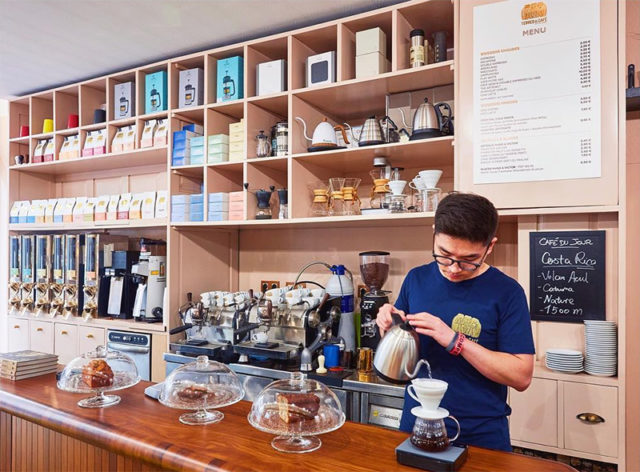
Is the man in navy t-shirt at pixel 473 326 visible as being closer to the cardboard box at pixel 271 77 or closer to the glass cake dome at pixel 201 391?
the glass cake dome at pixel 201 391

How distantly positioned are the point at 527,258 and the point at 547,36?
1.04 metres

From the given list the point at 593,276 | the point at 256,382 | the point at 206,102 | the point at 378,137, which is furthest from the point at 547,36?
the point at 256,382

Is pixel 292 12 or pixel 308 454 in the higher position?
pixel 292 12

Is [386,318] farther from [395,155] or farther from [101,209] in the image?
[101,209]

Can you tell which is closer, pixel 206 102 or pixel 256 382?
pixel 256 382

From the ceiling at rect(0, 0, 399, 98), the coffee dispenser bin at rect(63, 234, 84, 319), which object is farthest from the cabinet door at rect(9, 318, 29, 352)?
the ceiling at rect(0, 0, 399, 98)

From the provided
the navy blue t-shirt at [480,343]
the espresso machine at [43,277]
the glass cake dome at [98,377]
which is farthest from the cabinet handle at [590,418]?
the espresso machine at [43,277]

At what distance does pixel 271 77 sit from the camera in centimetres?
304

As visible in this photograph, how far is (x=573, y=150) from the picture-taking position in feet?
7.14

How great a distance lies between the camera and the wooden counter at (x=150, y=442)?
133 cm

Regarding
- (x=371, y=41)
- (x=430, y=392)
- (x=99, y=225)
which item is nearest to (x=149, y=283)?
(x=99, y=225)

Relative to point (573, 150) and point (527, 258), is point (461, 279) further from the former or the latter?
point (573, 150)

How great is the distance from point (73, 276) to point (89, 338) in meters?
0.52

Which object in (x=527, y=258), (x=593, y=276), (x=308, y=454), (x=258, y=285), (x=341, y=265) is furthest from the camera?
(x=258, y=285)
